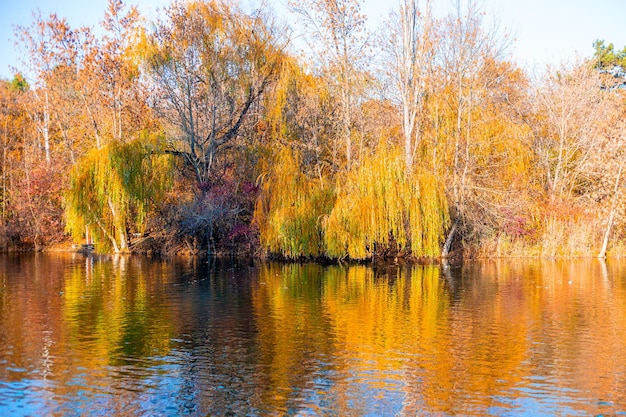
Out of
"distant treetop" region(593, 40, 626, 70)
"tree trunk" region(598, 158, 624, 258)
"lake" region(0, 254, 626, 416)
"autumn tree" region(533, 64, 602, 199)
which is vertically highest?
"distant treetop" region(593, 40, 626, 70)

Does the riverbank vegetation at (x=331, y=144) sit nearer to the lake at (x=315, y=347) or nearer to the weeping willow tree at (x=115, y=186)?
the weeping willow tree at (x=115, y=186)

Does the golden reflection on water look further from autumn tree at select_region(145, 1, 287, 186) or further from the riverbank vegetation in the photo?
autumn tree at select_region(145, 1, 287, 186)

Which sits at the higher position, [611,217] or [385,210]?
[385,210]

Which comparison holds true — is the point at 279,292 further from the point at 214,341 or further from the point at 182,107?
the point at 182,107

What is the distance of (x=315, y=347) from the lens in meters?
14.6

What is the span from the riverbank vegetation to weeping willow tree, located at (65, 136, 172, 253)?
0.08 metres

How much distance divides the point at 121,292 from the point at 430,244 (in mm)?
14587

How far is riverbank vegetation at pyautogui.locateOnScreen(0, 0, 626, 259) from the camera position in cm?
3300

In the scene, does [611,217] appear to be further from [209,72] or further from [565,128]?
[209,72]

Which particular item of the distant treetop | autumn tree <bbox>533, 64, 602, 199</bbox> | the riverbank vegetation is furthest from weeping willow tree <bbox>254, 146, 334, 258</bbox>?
the distant treetop

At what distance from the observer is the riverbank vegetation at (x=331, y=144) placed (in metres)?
33.0

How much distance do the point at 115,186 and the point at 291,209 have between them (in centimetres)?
940

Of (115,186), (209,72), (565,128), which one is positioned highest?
(209,72)

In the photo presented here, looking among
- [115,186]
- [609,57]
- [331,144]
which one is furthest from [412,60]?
[609,57]
